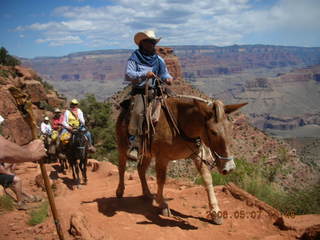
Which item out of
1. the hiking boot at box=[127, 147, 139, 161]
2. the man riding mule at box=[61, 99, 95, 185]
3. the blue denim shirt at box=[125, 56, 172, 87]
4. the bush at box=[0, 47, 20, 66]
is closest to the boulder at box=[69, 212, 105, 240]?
the hiking boot at box=[127, 147, 139, 161]

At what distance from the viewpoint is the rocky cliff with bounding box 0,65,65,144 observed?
20.6 meters

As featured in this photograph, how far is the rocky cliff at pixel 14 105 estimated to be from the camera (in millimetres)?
20639

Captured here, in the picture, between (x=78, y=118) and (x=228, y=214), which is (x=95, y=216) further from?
(x=78, y=118)

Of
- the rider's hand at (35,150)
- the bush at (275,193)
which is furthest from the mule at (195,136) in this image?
the rider's hand at (35,150)

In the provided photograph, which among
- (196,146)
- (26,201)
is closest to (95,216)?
(196,146)

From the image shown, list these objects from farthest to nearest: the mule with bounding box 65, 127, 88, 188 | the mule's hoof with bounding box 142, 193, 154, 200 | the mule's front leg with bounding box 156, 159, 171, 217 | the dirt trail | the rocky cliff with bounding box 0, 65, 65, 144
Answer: the rocky cliff with bounding box 0, 65, 65, 144 < the mule with bounding box 65, 127, 88, 188 < the mule's hoof with bounding box 142, 193, 154, 200 < the mule's front leg with bounding box 156, 159, 171, 217 < the dirt trail

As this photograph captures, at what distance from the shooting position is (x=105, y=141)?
26.6 metres

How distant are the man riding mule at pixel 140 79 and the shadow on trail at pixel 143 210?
121 cm

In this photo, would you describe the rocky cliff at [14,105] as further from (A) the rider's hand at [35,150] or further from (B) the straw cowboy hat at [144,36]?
(A) the rider's hand at [35,150]

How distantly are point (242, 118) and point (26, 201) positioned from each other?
65615 millimetres

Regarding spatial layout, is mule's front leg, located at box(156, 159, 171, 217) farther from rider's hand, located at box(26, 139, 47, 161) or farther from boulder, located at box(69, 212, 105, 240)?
rider's hand, located at box(26, 139, 47, 161)

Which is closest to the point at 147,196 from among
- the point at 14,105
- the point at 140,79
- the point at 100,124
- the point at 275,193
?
the point at 140,79

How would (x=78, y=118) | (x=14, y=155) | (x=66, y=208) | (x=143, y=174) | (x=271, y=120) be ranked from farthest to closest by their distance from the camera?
1. (x=271, y=120)
2. (x=78, y=118)
3. (x=143, y=174)
4. (x=66, y=208)
5. (x=14, y=155)

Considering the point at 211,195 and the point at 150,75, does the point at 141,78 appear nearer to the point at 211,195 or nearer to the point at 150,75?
the point at 150,75
